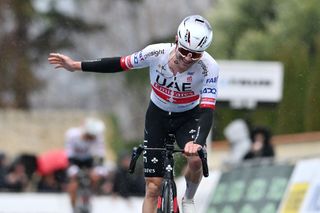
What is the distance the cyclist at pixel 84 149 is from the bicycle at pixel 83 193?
0.08m

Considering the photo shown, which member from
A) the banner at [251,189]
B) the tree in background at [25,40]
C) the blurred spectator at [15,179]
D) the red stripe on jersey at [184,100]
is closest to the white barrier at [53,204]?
the banner at [251,189]

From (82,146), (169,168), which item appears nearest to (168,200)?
(169,168)

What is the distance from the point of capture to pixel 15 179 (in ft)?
108

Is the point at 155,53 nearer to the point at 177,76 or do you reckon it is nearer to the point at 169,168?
the point at 177,76

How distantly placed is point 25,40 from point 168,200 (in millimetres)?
46229

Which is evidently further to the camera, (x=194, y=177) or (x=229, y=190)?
(x=229, y=190)

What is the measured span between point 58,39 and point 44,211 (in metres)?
35.4

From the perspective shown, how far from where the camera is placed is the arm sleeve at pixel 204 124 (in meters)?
16.3

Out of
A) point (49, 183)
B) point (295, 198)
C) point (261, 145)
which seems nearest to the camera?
point (295, 198)

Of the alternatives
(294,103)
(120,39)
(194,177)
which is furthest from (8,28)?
(194,177)

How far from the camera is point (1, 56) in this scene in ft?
190

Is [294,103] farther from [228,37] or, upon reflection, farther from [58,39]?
[58,39]

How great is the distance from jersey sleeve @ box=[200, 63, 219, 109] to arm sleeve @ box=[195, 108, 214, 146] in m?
0.07

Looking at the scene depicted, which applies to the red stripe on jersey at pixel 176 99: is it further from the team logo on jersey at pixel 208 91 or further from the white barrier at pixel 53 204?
the white barrier at pixel 53 204
